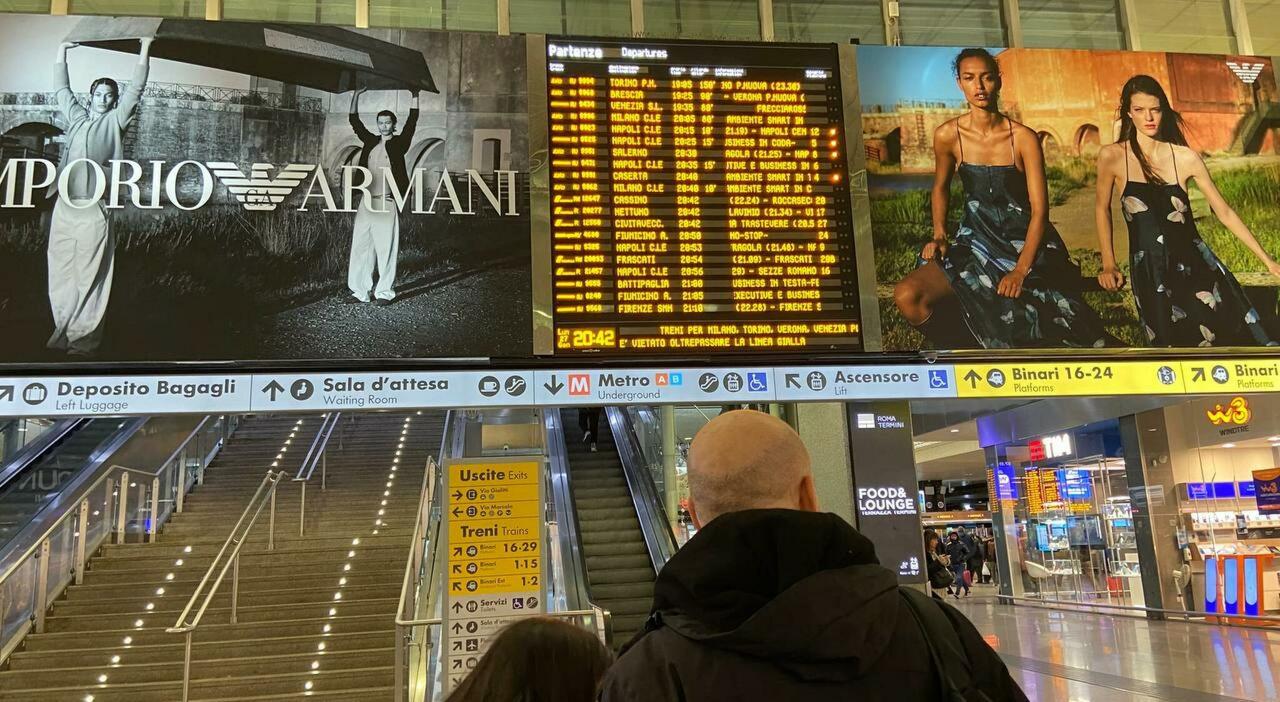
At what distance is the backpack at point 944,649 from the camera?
4.66 feet

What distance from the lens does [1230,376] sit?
700cm

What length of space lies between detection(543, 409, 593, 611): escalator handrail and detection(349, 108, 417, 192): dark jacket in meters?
3.92

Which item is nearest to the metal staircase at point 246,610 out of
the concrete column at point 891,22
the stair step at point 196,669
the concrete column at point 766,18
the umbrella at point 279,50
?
the stair step at point 196,669

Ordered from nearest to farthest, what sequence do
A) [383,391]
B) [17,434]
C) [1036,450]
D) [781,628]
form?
[781,628] → [383,391] → [17,434] → [1036,450]

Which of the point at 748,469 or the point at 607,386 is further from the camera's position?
the point at 607,386

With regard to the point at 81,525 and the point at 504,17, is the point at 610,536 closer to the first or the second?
the point at 81,525

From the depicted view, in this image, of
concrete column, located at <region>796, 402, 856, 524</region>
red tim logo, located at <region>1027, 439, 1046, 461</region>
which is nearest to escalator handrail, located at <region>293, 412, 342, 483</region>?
concrete column, located at <region>796, 402, 856, 524</region>

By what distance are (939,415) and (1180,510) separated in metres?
3.73

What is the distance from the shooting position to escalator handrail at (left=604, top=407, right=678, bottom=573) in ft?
34.0

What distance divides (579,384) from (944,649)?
5105mm

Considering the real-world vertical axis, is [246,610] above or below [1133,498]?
below

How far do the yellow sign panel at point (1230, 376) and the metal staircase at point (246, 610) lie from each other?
586 cm

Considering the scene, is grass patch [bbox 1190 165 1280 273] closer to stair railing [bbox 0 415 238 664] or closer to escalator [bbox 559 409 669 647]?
escalator [bbox 559 409 669 647]

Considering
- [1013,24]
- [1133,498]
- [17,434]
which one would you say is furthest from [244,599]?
[1133,498]
